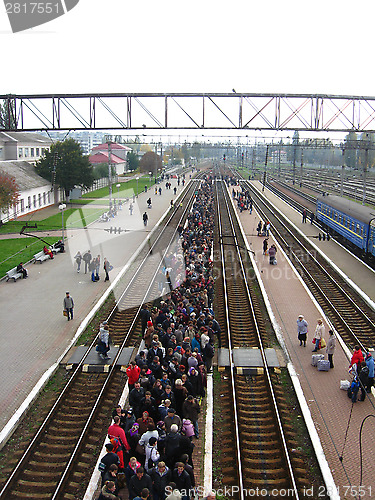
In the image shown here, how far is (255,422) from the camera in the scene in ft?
35.1

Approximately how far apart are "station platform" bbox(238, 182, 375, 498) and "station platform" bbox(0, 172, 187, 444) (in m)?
6.45

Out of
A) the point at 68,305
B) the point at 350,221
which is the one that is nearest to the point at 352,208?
the point at 350,221

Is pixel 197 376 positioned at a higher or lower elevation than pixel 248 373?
higher

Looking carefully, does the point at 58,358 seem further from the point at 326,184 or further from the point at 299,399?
the point at 326,184

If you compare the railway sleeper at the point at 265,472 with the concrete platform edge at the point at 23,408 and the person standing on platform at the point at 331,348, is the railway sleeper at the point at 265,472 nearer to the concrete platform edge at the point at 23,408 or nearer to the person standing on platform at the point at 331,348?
the person standing on platform at the point at 331,348

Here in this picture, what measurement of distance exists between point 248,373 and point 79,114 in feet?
36.5

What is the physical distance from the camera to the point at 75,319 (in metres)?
16.8

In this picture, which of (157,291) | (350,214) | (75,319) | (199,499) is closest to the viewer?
(199,499)

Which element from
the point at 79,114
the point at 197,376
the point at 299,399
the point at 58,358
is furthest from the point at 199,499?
the point at 79,114

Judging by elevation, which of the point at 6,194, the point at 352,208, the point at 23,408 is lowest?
the point at 23,408

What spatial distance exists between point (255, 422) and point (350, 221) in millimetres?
20838

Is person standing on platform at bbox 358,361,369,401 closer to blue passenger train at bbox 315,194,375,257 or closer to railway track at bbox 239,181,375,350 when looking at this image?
railway track at bbox 239,181,375,350

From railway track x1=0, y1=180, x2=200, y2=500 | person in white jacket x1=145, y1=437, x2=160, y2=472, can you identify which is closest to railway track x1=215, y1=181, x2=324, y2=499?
person in white jacket x1=145, y1=437, x2=160, y2=472

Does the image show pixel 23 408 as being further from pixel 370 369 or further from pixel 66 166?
pixel 66 166
